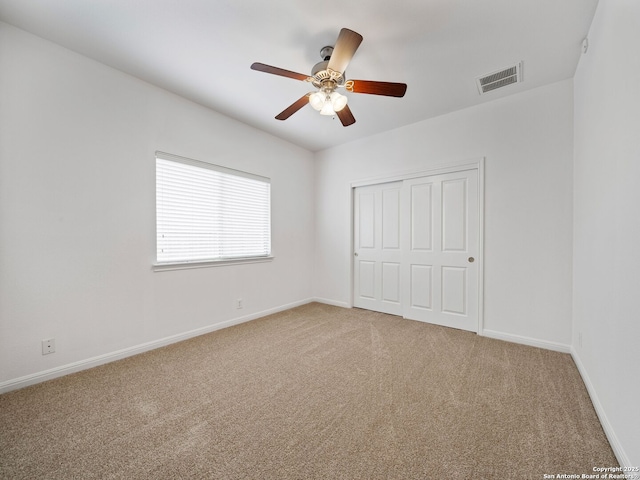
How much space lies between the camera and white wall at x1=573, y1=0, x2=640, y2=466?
1296 mm

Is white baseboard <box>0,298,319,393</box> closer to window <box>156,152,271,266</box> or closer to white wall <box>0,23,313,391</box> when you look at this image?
white wall <box>0,23,313,391</box>

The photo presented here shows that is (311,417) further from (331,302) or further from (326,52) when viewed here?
(331,302)

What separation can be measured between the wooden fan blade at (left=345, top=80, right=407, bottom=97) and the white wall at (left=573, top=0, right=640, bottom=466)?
Result: 47.6 inches

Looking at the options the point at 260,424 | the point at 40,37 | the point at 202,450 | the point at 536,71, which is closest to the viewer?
the point at 202,450

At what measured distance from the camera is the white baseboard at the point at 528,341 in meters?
2.69

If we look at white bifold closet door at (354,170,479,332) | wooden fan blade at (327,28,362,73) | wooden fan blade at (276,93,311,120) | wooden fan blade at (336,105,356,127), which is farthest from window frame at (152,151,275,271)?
wooden fan blade at (327,28,362,73)

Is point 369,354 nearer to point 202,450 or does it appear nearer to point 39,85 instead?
point 202,450

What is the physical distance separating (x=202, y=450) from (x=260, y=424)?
13.7 inches

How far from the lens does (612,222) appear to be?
1.59 meters

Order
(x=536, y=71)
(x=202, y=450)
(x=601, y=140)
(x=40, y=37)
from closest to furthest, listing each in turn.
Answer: (x=202, y=450)
(x=601, y=140)
(x=40, y=37)
(x=536, y=71)

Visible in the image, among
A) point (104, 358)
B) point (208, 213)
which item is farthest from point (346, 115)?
point (104, 358)

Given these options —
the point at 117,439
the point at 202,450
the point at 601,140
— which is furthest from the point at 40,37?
the point at 601,140

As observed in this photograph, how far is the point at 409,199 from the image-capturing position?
3801mm

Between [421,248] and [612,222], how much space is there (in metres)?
2.16
